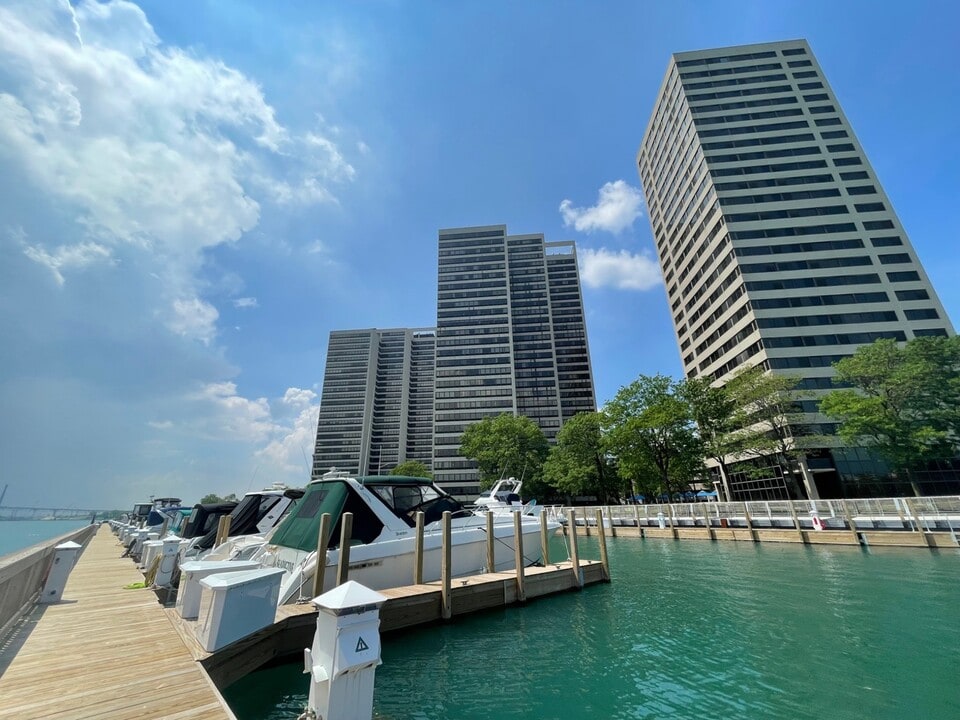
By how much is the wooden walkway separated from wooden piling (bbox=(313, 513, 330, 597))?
87.0 inches

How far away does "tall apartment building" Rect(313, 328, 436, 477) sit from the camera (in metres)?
114

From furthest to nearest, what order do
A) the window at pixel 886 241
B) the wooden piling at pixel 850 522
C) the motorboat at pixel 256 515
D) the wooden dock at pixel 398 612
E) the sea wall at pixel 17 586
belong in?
the window at pixel 886 241, the wooden piling at pixel 850 522, the motorboat at pixel 256 515, the wooden dock at pixel 398 612, the sea wall at pixel 17 586

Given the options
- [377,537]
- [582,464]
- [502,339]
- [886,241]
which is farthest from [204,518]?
[502,339]

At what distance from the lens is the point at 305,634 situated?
6730 mm

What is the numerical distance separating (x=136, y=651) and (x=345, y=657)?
3507 mm

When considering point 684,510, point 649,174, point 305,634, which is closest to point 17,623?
point 305,634

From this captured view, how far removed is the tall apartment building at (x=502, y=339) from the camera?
3164 inches

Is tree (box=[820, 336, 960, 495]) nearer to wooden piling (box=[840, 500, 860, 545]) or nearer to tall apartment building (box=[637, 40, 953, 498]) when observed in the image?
tall apartment building (box=[637, 40, 953, 498])

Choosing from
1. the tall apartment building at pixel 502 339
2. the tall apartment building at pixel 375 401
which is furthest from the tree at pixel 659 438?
the tall apartment building at pixel 375 401

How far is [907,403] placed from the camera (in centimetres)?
2739

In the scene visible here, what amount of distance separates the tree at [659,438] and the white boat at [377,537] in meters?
26.9

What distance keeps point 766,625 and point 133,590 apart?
13.7 m

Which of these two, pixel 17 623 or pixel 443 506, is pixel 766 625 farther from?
pixel 17 623

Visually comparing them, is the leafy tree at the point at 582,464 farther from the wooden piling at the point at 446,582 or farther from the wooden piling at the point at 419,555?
the wooden piling at the point at 446,582
